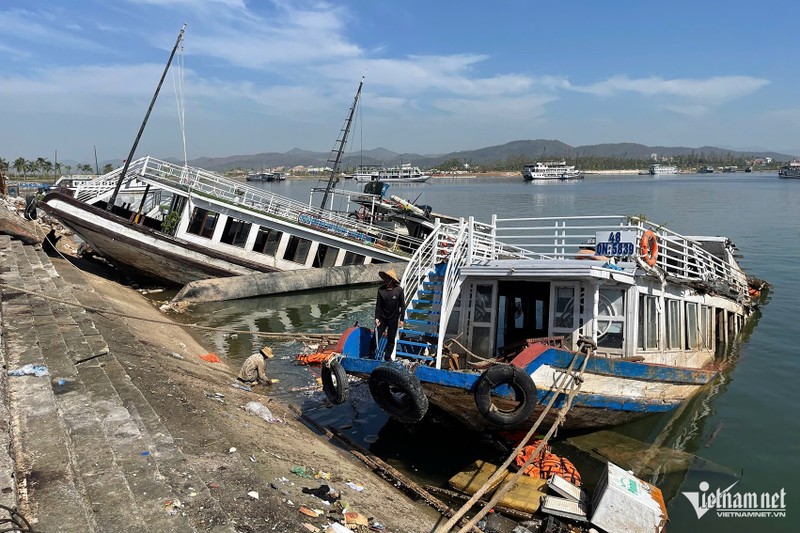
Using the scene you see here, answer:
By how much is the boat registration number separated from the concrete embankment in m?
13.9

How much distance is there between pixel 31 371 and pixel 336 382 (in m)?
4.34

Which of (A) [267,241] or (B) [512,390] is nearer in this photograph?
(B) [512,390]

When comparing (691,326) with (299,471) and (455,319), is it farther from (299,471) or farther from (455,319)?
(299,471)

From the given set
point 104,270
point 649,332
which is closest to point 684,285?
point 649,332

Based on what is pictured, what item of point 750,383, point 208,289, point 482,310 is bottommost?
point 750,383

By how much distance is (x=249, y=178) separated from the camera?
182750mm

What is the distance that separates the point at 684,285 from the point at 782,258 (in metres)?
23.4

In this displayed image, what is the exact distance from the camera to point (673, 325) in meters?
11.8

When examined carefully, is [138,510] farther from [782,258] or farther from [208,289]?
[782,258]

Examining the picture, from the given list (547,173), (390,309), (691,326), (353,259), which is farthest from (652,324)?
(547,173)

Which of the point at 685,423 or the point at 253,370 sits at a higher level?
the point at 253,370

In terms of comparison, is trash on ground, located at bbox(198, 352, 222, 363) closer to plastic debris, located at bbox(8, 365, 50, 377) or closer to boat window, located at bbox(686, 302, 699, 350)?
plastic debris, located at bbox(8, 365, 50, 377)

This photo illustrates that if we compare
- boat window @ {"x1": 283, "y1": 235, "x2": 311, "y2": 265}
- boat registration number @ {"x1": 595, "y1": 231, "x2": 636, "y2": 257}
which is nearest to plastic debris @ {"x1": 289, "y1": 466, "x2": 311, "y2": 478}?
boat registration number @ {"x1": 595, "y1": 231, "x2": 636, "y2": 257}

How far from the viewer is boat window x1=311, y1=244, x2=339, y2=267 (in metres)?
23.9
